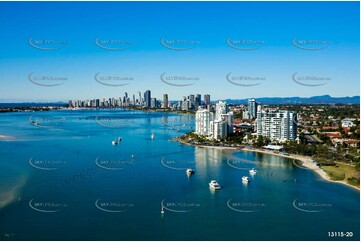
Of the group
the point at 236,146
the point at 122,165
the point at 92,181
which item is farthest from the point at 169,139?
the point at 92,181

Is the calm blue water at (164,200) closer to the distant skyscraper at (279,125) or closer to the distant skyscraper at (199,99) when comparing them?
the distant skyscraper at (279,125)

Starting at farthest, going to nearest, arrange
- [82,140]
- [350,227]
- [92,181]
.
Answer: [82,140]
[92,181]
[350,227]

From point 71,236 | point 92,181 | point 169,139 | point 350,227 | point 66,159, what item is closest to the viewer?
point 71,236

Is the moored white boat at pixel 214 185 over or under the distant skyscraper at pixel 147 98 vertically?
under

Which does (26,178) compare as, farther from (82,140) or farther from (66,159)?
(82,140)

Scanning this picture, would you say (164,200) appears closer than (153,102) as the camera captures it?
Yes

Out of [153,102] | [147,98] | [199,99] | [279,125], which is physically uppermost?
[147,98]

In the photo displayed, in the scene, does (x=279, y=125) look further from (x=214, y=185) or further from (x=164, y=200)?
(x=164, y=200)

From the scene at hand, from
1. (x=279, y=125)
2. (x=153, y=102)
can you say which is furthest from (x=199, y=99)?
(x=279, y=125)

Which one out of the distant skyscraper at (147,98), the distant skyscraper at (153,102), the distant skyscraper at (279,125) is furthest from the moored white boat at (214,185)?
the distant skyscraper at (153,102)
